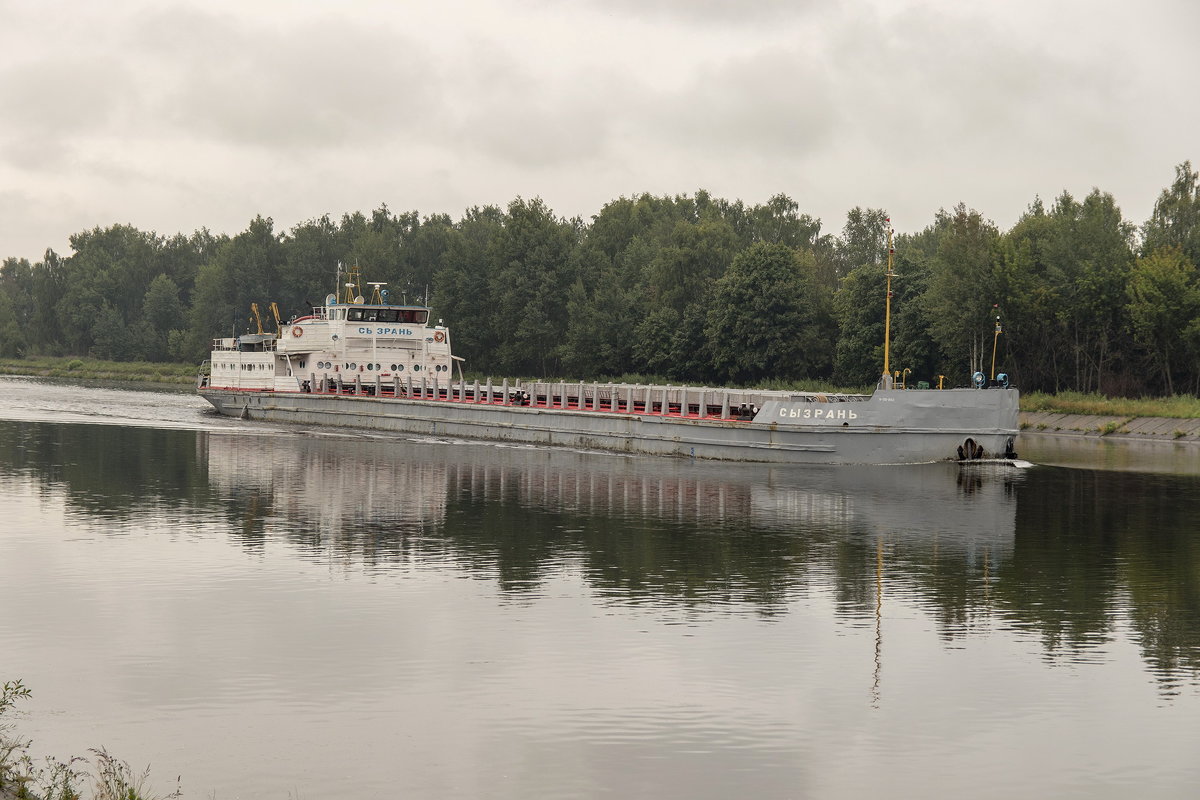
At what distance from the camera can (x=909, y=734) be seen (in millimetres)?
13570

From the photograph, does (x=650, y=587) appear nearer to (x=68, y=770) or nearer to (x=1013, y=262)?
(x=68, y=770)

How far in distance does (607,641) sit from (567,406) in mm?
34587

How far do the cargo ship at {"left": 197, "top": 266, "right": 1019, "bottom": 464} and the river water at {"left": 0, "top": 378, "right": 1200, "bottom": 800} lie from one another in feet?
23.1

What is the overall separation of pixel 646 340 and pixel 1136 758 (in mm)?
86497

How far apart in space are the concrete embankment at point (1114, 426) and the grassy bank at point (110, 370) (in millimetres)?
89864

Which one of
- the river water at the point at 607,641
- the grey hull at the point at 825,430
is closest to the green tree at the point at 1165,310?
the grey hull at the point at 825,430

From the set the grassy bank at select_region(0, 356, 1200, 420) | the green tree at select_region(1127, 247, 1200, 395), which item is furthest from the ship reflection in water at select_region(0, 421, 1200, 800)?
the green tree at select_region(1127, 247, 1200, 395)

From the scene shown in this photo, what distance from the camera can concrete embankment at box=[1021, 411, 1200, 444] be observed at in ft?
196

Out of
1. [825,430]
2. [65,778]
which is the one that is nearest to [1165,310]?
[825,430]

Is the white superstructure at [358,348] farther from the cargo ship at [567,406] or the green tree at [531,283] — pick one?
the green tree at [531,283]

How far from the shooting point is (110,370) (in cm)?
14150

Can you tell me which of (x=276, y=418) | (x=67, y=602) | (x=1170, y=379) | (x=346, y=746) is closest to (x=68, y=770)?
(x=346, y=746)

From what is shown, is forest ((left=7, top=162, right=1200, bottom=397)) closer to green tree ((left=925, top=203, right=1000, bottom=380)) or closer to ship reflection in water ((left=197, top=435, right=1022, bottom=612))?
green tree ((left=925, top=203, right=1000, bottom=380))

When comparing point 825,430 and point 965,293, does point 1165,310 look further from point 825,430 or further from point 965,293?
point 825,430
